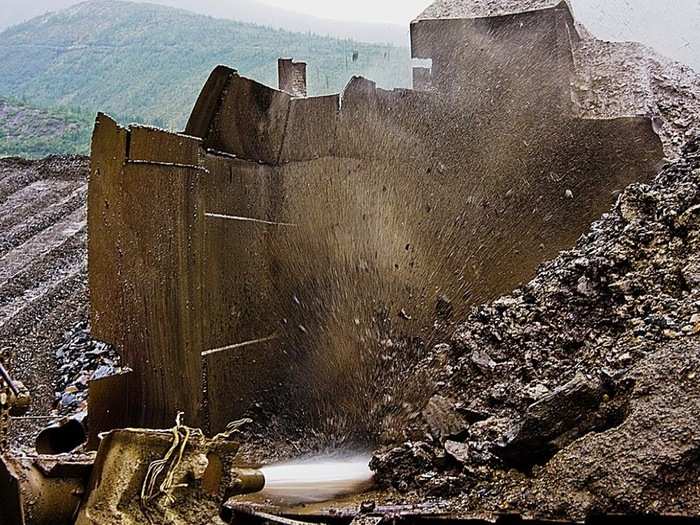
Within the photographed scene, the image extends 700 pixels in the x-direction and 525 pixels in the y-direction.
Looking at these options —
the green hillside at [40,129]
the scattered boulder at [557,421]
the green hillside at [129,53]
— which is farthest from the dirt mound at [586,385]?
the green hillside at [40,129]

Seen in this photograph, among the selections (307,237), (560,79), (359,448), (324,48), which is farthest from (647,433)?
(324,48)

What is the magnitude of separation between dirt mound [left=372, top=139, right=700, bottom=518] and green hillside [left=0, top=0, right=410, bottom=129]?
10495 mm

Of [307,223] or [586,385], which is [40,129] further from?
[586,385]

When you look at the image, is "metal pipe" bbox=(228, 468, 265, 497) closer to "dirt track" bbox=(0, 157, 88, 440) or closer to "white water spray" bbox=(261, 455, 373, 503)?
"white water spray" bbox=(261, 455, 373, 503)

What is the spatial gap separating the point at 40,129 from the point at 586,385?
48.8 feet

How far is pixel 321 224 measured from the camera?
3.34m

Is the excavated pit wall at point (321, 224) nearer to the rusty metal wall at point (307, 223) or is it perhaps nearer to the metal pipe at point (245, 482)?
the rusty metal wall at point (307, 223)

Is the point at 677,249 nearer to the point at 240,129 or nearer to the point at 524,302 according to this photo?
the point at 524,302

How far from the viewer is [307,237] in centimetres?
332

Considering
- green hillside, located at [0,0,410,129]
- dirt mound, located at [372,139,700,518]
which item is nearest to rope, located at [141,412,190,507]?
dirt mound, located at [372,139,700,518]

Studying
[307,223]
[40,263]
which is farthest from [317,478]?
[40,263]

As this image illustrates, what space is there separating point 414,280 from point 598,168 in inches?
42.9

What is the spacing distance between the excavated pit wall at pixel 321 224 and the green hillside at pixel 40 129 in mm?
10301

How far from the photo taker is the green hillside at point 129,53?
51.3ft
